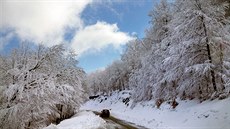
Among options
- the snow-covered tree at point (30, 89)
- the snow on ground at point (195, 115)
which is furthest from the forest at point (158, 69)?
the snow on ground at point (195, 115)

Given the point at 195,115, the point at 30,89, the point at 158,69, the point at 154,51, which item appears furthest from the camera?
the point at 154,51

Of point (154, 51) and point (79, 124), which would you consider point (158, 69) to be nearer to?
point (154, 51)

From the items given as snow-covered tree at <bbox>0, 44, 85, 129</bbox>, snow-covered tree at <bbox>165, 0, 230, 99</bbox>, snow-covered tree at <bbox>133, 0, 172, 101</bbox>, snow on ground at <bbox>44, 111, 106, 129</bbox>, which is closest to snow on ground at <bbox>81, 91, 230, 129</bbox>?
snow-covered tree at <bbox>165, 0, 230, 99</bbox>

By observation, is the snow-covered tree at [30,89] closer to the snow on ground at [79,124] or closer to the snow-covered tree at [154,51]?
the snow on ground at [79,124]

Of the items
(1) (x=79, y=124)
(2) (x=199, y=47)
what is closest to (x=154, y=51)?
(2) (x=199, y=47)

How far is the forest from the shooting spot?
41.1 ft

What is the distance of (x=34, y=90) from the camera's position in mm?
12320

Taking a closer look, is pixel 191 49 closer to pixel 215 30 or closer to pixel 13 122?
pixel 215 30

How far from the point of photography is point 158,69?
2700 cm

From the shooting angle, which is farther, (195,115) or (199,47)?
(199,47)

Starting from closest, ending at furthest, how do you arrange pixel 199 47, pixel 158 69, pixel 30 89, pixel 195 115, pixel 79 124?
1. pixel 30 89
2. pixel 195 115
3. pixel 79 124
4. pixel 199 47
5. pixel 158 69

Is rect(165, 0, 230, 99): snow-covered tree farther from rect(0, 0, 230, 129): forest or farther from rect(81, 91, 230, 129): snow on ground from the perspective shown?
rect(81, 91, 230, 129): snow on ground

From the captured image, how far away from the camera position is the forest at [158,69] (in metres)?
12.5

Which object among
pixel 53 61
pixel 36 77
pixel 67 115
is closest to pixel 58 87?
pixel 36 77
